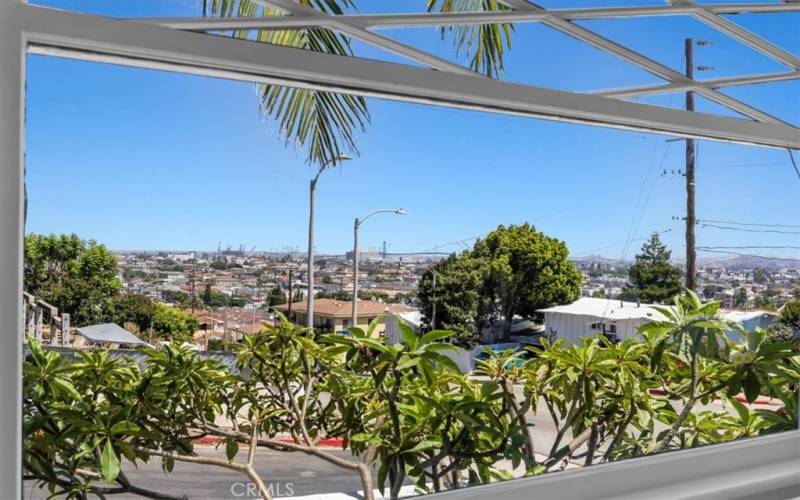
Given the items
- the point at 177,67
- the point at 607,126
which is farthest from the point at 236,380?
the point at 607,126

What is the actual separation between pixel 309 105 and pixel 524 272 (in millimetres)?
829

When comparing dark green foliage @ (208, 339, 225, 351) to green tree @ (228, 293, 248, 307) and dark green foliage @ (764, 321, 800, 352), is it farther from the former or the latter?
dark green foliage @ (764, 321, 800, 352)

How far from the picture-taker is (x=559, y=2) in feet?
9.04

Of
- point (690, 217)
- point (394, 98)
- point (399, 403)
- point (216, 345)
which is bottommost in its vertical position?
point (399, 403)

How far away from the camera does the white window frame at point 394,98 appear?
2.74ft

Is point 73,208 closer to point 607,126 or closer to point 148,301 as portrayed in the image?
point 148,301

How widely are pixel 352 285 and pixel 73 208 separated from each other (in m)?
0.63

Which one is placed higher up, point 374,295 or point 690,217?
point 690,217

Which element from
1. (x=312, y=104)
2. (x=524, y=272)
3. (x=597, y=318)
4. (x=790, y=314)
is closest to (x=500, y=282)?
(x=524, y=272)

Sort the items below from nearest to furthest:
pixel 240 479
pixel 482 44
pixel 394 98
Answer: pixel 394 98 → pixel 240 479 → pixel 482 44

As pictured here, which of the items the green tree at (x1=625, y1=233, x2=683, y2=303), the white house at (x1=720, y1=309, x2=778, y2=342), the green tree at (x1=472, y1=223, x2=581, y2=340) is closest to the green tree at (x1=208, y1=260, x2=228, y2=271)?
the green tree at (x1=472, y1=223, x2=581, y2=340)

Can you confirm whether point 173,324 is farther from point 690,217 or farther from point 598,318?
point 690,217

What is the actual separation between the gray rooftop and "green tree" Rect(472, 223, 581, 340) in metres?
0.95

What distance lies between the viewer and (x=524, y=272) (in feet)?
6.70
